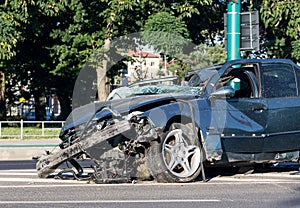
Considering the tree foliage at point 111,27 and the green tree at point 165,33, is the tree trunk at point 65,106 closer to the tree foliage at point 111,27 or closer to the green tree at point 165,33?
the tree foliage at point 111,27

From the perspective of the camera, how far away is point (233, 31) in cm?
1583

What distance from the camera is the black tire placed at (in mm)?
9234

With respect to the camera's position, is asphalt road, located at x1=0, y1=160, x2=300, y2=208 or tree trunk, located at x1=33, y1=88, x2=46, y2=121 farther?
tree trunk, located at x1=33, y1=88, x2=46, y2=121

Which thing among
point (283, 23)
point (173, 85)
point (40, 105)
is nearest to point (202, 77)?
point (173, 85)

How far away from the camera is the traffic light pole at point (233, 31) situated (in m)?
15.7

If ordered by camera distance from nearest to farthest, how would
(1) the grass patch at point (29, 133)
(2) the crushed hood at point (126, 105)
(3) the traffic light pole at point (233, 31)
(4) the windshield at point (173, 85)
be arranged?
(2) the crushed hood at point (126, 105) → (4) the windshield at point (173, 85) → (3) the traffic light pole at point (233, 31) → (1) the grass patch at point (29, 133)

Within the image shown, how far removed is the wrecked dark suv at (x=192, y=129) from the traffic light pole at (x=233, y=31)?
524 cm

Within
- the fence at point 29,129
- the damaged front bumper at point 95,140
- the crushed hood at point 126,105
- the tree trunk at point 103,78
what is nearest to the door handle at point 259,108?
the crushed hood at point 126,105

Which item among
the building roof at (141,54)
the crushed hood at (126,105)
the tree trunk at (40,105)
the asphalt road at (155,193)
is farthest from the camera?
the tree trunk at (40,105)

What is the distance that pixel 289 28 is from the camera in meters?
30.1

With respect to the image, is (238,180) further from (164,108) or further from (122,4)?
(122,4)

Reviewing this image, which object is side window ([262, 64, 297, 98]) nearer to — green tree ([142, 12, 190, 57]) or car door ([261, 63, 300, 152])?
car door ([261, 63, 300, 152])

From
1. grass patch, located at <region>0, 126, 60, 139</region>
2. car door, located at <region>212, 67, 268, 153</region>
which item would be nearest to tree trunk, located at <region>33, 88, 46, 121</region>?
grass patch, located at <region>0, 126, 60, 139</region>

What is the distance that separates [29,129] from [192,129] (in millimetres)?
18986
